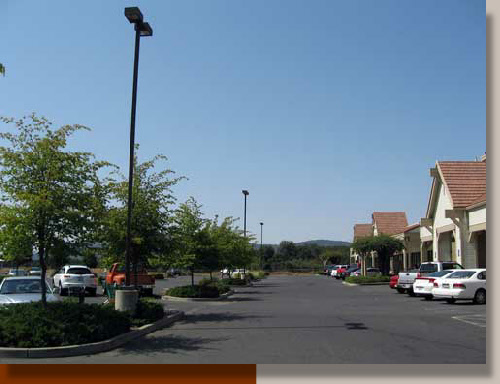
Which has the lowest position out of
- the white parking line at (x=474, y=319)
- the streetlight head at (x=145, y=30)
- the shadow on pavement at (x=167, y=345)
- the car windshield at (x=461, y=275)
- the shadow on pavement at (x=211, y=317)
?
the shadow on pavement at (x=211, y=317)

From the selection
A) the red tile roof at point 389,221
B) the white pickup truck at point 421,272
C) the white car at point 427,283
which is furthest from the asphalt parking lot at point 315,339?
the red tile roof at point 389,221

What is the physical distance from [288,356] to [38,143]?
7.39 meters

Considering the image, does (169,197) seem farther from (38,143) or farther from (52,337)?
(52,337)

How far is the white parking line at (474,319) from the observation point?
54.4ft

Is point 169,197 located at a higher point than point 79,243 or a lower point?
higher

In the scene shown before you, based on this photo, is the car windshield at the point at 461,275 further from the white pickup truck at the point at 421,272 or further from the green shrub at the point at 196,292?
the green shrub at the point at 196,292

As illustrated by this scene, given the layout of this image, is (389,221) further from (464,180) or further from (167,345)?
(167,345)

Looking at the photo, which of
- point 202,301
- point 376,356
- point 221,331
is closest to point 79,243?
point 221,331

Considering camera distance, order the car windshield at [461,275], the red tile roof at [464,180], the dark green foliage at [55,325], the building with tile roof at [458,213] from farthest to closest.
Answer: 1. the red tile roof at [464,180]
2. the building with tile roof at [458,213]
3. the car windshield at [461,275]
4. the dark green foliage at [55,325]

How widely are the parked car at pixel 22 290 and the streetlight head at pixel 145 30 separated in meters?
7.36

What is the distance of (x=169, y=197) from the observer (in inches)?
793

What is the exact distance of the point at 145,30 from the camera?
53.4ft

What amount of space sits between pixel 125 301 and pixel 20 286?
3.76m

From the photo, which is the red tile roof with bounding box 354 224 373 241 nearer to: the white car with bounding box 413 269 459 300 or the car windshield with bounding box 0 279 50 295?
the white car with bounding box 413 269 459 300
